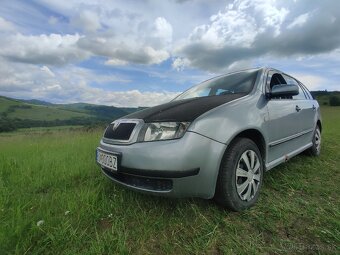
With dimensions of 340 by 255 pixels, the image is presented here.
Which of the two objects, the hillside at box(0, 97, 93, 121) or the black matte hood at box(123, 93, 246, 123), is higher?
the black matte hood at box(123, 93, 246, 123)

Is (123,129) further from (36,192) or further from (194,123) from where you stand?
(36,192)

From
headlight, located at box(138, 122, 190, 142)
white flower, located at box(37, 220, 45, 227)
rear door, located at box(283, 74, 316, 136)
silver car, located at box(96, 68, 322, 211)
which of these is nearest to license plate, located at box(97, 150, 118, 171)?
silver car, located at box(96, 68, 322, 211)

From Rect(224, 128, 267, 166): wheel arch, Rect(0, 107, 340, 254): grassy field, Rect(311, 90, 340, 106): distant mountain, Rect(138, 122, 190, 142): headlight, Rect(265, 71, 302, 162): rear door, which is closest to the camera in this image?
Rect(0, 107, 340, 254): grassy field

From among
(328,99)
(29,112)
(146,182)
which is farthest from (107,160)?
(29,112)

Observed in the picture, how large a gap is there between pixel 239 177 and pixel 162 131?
3.10ft

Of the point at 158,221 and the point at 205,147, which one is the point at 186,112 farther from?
the point at 158,221

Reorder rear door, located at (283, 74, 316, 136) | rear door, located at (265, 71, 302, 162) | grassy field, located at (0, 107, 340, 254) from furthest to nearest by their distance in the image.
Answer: rear door, located at (283, 74, 316, 136) < rear door, located at (265, 71, 302, 162) < grassy field, located at (0, 107, 340, 254)

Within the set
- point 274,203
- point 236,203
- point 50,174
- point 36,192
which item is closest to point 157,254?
point 236,203

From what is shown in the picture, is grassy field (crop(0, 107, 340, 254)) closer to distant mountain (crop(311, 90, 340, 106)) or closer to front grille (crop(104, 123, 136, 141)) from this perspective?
front grille (crop(104, 123, 136, 141))

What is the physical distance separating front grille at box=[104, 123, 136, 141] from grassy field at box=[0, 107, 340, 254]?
666 millimetres

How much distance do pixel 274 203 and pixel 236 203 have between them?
0.58m

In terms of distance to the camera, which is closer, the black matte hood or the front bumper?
the front bumper

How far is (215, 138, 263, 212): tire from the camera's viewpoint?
7.75 ft

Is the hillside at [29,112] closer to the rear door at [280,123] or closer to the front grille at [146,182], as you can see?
the rear door at [280,123]
